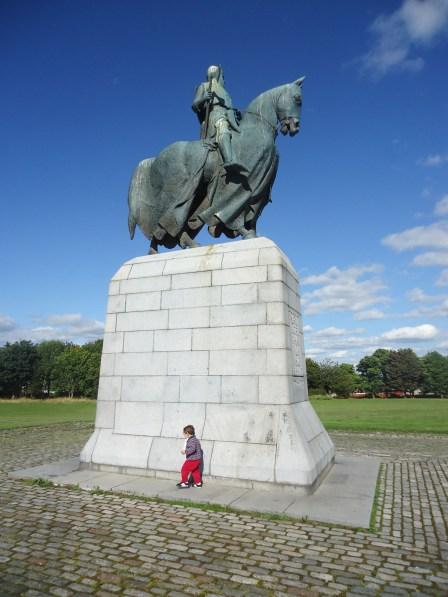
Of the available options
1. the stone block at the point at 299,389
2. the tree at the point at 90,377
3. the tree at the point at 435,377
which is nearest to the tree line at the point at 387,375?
the tree at the point at 435,377

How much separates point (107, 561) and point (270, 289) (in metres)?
5.61

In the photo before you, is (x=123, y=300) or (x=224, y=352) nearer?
(x=224, y=352)

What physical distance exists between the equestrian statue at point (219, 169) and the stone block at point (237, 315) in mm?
2175

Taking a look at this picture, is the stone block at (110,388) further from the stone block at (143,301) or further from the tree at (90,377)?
the tree at (90,377)

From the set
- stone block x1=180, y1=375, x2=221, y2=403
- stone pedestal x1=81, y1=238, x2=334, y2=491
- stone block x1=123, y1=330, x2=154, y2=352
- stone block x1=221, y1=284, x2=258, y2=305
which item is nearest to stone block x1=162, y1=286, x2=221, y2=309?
stone pedestal x1=81, y1=238, x2=334, y2=491

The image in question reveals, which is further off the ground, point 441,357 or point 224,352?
point 441,357

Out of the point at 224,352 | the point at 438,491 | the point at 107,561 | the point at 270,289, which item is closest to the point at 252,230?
the point at 270,289

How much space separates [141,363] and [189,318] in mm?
1540

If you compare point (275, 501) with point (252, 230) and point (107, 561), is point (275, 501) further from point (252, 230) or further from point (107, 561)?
point (252, 230)

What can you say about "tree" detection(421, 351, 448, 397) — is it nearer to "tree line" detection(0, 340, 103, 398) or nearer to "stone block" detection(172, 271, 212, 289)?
"tree line" detection(0, 340, 103, 398)

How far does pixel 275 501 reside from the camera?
269 inches

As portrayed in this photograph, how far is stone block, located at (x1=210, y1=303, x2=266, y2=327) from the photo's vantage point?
870 cm

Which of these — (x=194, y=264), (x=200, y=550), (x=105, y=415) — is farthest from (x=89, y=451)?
(x=200, y=550)

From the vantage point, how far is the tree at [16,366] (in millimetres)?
73438
